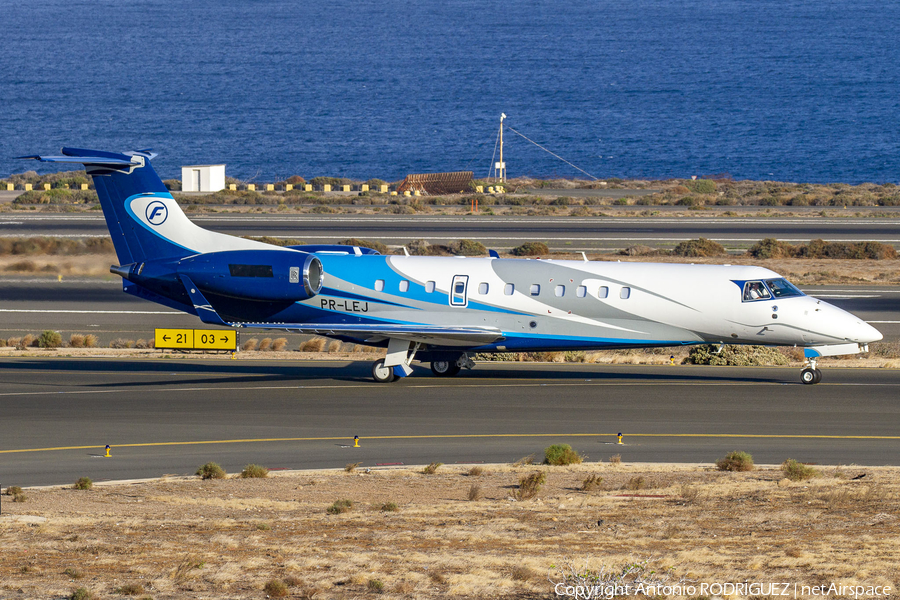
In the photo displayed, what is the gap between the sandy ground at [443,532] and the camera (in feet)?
42.0

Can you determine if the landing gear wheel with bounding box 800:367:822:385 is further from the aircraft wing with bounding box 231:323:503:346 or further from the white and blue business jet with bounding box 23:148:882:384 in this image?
the aircraft wing with bounding box 231:323:503:346

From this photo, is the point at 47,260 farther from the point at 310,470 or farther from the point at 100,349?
the point at 310,470

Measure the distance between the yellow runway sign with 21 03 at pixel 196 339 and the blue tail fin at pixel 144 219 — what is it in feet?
17.6

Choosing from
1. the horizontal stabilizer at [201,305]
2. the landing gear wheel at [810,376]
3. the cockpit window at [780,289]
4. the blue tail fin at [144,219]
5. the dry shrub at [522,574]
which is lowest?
the dry shrub at [522,574]

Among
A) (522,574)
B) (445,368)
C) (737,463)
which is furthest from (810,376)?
(522,574)

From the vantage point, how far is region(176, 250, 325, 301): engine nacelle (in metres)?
29.2

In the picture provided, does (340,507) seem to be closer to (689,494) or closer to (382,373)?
(689,494)

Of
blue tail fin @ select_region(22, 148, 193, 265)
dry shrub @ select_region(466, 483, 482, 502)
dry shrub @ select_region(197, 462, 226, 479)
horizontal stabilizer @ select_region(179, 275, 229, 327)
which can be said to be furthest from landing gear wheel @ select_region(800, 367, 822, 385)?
blue tail fin @ select_region(22, 148, 193, 265)

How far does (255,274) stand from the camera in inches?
1152

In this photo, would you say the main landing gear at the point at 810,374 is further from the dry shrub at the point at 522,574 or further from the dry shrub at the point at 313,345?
the dry shrub at the point at 313,345

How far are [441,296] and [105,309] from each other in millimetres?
23720

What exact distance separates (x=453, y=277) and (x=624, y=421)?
7067 mm

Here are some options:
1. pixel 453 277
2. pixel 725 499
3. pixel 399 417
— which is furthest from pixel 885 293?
pixel 725 499

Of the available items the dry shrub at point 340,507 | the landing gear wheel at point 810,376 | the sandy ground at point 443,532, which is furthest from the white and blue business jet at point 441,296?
the dry shrub at point 340,507
